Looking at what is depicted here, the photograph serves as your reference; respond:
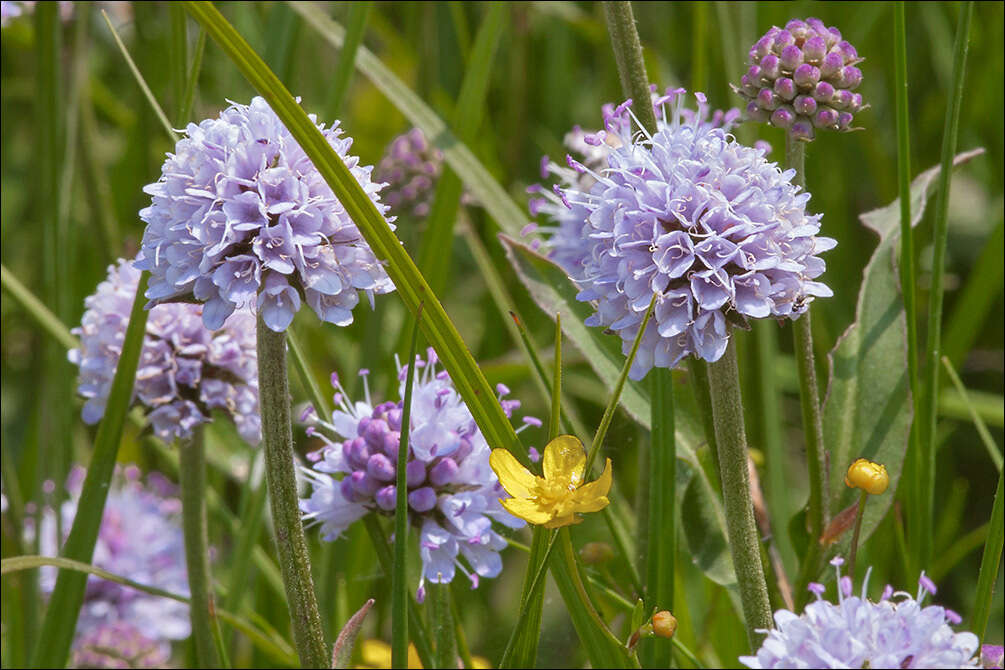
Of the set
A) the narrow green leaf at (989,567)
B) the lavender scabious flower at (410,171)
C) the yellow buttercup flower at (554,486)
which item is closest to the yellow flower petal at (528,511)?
the yellow buttercup flower at (554,486)

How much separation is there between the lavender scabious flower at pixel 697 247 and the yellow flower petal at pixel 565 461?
0.08 metres

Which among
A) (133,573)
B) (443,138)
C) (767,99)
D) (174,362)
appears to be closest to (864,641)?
(767,99)

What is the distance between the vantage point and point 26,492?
1.80 metres

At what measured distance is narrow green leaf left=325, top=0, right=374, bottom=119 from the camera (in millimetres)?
1241

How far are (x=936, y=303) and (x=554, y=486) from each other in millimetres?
433

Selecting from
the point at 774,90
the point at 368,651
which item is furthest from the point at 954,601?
the point at 774,90

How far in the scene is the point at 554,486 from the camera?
0.78m

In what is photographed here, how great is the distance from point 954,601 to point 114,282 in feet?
3.89

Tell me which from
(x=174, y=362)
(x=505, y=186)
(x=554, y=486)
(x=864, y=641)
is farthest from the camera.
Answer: (x=505, y=186)

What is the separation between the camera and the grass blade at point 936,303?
0.96 metres

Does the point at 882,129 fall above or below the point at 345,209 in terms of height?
above

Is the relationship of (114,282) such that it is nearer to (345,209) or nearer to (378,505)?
(378,505)

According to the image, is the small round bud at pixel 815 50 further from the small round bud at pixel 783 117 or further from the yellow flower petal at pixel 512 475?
the yellow flower petal at pixel 512 475

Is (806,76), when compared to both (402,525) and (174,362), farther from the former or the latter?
(174,362)
